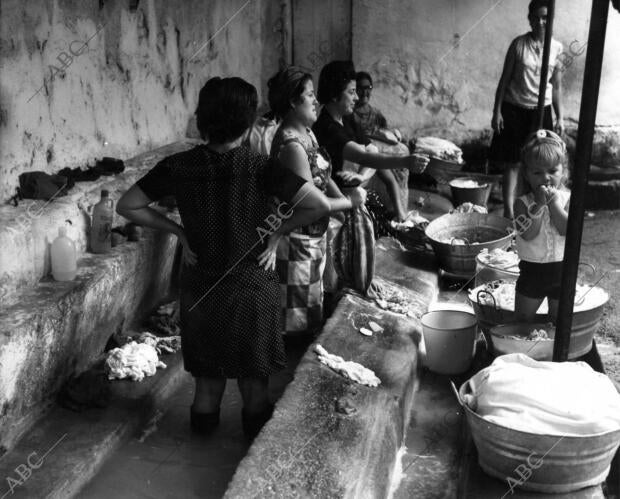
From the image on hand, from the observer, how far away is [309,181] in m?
4.00

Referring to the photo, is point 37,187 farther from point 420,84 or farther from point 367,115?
point 420,84

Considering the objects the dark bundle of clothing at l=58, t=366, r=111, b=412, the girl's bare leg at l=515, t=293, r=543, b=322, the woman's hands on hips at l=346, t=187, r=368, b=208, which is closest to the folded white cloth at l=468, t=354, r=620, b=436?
the girl's bare leg at l=515, t=293, r=543, b=322

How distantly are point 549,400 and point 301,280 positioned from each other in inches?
66.6

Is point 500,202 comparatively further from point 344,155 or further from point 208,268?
point 208,268

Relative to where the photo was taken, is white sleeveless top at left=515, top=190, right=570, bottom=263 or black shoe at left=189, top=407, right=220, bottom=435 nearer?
black shoe at left=189, top=407, right=220, bottom=435

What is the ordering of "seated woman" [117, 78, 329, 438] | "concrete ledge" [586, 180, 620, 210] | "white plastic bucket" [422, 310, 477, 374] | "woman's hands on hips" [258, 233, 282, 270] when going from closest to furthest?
"seated woman" [117, 78, 329, 438] < "woman's hands on hips" [258, 233, 282, 270] < "white plastic bucket" [422, 310, 477, 374] < "concrete ledge" [586, 180, 620, 210]

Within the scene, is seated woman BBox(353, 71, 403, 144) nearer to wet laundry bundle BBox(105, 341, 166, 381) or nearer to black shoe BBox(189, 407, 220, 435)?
wet laundry bundle BBox(105, 341, 166, 381)

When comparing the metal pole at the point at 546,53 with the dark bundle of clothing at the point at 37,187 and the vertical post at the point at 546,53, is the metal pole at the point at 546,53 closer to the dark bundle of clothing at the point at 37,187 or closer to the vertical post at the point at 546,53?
the vertical post at the point at 546,53

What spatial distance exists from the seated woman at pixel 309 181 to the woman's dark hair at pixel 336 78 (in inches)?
21.5

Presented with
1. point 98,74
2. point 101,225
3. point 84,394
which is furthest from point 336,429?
point 98,74

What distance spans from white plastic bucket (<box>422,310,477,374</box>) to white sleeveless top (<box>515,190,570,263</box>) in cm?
59

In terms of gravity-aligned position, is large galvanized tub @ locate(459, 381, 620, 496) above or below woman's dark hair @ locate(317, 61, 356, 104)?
below

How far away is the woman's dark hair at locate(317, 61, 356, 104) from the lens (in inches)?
191

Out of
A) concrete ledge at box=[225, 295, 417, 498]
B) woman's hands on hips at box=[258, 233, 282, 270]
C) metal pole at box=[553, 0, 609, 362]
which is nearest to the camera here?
concrete ledge at box=[225, 295, 417, 498]
